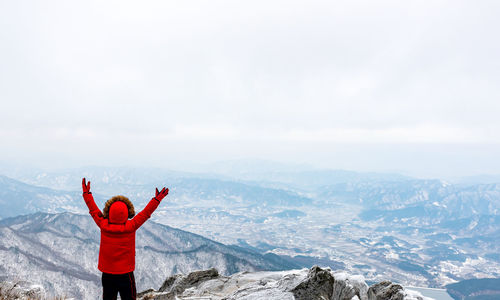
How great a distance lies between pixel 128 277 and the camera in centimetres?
1077

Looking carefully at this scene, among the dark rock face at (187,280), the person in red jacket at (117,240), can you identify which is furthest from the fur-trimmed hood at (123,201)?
the dark rock face at (187,280)

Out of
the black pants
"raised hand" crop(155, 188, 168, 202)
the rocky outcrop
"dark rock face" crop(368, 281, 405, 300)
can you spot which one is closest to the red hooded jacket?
"raised hand" crop(155, 188, 168, 202)

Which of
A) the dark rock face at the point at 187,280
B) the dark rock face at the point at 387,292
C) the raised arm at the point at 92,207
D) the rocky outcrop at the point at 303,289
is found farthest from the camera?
the dark rock face at the point at 187,280

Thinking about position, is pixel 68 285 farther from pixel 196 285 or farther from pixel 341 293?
pixel 341 293

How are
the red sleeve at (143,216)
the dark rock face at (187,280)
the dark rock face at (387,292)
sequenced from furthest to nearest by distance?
the dark rock face at (187,280)
the dark rock face at (387,292)
the red sleeve at (143,216)

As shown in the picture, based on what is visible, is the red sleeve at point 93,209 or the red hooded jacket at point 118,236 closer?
the red hooded jacket at point 118,236

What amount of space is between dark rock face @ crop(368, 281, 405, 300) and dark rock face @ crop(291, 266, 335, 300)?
167 inches

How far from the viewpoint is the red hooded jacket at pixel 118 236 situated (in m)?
9.93

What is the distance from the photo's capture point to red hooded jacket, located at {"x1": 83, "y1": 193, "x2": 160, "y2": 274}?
9.93m

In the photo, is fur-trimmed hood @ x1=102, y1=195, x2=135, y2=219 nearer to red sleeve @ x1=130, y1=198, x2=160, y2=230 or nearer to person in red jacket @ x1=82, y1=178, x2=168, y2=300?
person in red jacket @ x1=82, y1=178, x2=168, y2=300

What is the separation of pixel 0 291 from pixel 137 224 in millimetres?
8919

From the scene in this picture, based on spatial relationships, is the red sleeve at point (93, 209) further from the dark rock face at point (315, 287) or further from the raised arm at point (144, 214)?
the dark rock face at point (315, 287)

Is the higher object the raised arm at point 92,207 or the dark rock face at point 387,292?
the raised arm at point 92,207

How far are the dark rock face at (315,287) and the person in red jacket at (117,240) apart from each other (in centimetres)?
744
